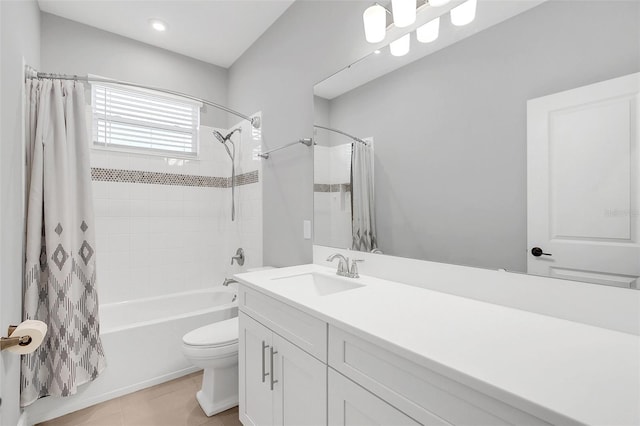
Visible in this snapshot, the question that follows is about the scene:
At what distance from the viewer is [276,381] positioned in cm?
121

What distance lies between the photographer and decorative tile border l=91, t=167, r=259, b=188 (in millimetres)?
2455

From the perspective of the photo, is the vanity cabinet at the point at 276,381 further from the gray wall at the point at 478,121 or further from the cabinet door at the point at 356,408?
the gray wall at the point at 478,121

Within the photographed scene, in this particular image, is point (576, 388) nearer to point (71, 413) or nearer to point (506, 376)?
point (506, 376)

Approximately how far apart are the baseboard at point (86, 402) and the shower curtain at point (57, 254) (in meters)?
0.13

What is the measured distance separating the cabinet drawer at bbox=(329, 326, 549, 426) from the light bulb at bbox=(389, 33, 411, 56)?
1.27 meters

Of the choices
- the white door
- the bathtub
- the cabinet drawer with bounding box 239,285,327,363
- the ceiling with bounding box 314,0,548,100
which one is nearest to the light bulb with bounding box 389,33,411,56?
the ceiling with bounding box 314,0,548,100

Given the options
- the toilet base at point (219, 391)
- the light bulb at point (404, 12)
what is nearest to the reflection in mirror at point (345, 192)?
the light bulb at point (404, 12)

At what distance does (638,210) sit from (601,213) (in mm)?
72

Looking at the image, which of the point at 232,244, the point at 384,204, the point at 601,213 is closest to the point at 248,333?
the point at 384,204

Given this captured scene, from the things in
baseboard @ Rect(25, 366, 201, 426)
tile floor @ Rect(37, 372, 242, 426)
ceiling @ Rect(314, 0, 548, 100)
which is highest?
ceiling @ Rect(314, 0, 548, 100)

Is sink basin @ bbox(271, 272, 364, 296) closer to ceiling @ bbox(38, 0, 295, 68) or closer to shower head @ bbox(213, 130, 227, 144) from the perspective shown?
shower head @ bbox(213, 130, 227, 144)

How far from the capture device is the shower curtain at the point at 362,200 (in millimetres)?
1514

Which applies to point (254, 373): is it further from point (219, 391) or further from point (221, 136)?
point (221, 136)

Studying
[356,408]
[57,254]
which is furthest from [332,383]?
[57,254]
